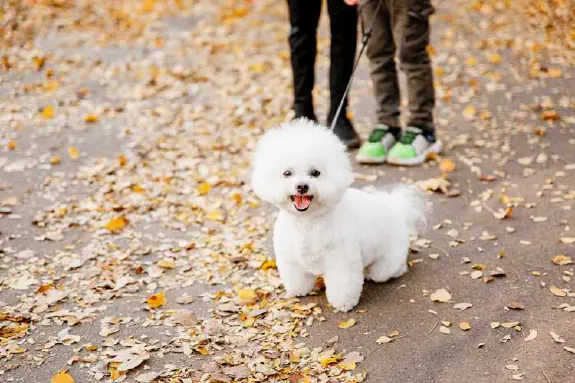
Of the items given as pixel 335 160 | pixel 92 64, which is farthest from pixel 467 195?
pixel 92 64

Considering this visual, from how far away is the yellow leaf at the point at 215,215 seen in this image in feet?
15.7

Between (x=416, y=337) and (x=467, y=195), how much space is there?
1.81 m

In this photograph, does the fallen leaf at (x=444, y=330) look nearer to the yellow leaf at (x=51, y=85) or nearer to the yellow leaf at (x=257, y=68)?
the yellow leaf at (x=257, y=68)

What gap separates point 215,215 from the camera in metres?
4.82

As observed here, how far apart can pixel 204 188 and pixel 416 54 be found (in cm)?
203

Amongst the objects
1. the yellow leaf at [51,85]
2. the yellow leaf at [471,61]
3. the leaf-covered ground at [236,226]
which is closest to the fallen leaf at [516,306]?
the leaf-covered ground at [236,226]

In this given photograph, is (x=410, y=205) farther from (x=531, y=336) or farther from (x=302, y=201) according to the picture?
(x=531, y=336)

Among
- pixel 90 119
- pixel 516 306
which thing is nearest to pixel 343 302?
pixel 516 306

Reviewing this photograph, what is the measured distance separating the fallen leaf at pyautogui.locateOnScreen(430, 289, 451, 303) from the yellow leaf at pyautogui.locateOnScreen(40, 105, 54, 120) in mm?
4743

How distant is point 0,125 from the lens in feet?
21.3

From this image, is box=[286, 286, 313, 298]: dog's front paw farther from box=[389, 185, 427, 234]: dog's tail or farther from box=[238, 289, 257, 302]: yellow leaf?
box=[389, 185, 427, 234]: dog's tail

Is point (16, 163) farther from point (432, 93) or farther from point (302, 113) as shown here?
point (432, 93)

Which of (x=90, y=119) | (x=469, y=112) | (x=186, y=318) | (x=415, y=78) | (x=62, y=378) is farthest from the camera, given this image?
(x=90, y=119)

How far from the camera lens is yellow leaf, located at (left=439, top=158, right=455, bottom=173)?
518 cm
